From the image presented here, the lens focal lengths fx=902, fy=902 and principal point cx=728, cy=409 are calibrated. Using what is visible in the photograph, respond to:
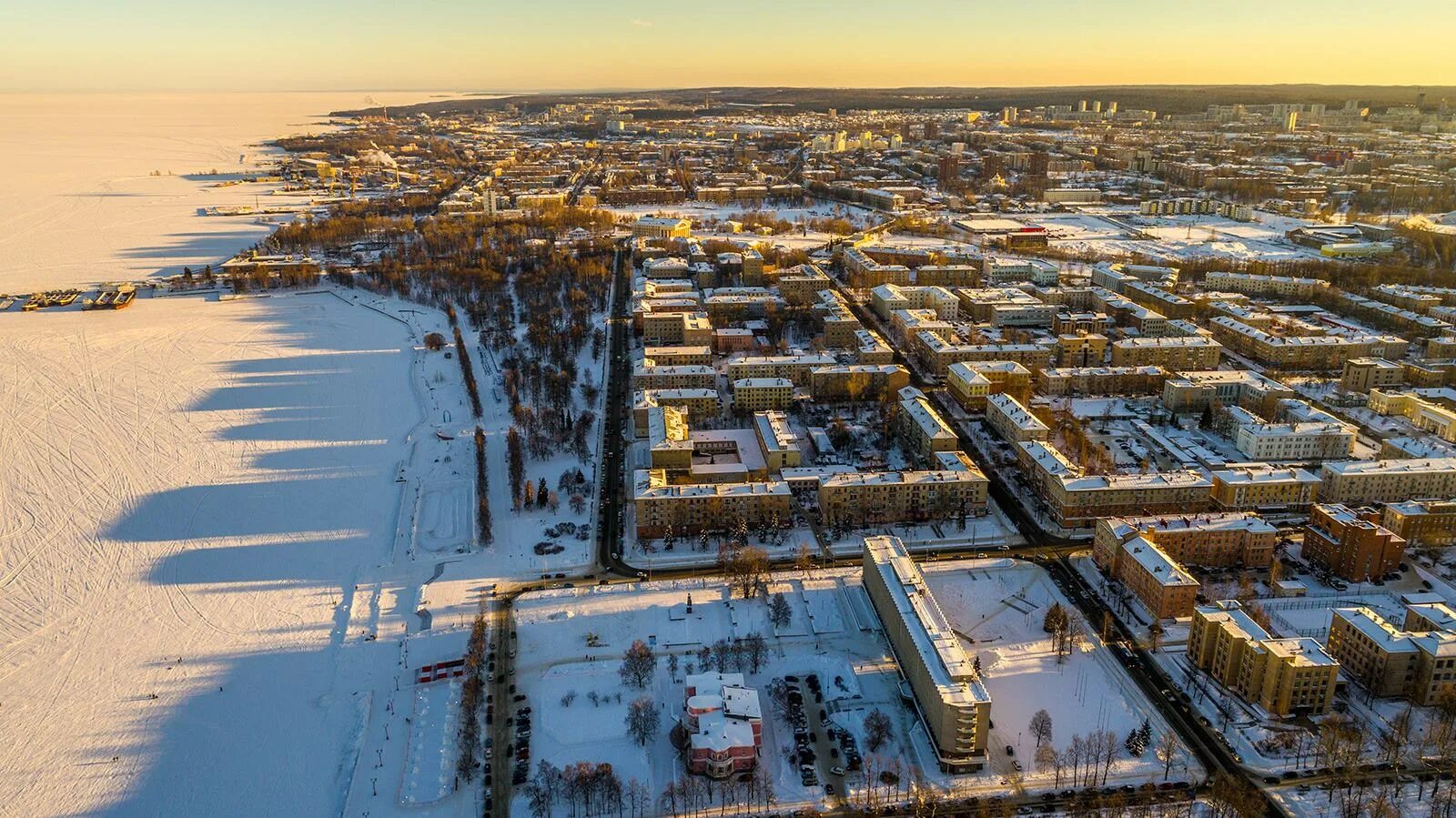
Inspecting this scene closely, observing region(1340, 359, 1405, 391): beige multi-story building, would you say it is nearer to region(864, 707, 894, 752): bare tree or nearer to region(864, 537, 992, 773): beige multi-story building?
region(864, 537, 992, 773): beige multi-story building

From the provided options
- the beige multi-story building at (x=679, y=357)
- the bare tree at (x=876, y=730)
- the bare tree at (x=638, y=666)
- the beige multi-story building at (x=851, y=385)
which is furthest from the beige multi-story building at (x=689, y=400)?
the bare tree at (x=876, y=730)

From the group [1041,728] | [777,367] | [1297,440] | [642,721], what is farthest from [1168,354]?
[642,721]

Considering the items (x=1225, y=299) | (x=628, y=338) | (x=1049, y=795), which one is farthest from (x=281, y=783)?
(x=1225, y=299)

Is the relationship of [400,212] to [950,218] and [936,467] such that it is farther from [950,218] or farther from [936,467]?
[936,467]

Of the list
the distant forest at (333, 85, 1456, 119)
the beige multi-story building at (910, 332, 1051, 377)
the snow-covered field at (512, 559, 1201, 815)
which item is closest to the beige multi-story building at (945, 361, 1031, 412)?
the beige multi-story building at (910, 332, 1051, 377)

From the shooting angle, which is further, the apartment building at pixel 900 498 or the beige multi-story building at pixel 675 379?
the beige multi-story building at pixel 675 379

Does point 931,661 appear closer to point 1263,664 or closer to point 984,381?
point 1263,664

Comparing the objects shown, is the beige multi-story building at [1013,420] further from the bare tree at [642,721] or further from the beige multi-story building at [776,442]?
the bare tree at [642,721]
